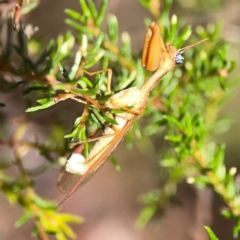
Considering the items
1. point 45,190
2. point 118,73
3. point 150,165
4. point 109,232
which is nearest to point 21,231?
point 45,190

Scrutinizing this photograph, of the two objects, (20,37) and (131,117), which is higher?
(20,37)

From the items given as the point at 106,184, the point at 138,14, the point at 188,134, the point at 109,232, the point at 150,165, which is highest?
the point at 188,134

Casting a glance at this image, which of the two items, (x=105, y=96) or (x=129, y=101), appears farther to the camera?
(x=129, y=101)

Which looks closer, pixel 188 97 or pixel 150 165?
pixel 188 97

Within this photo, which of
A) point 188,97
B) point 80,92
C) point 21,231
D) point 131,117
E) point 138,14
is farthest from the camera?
point 138,14

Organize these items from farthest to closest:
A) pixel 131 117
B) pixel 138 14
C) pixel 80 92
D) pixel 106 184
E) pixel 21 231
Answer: pixel 106 184
pixel 138 14
pixel 21 231
pixel 131 117
pixel 80 92

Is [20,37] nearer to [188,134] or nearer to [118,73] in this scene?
[118,73]

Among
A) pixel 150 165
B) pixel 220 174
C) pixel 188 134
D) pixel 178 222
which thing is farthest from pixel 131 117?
pixel 178 222
